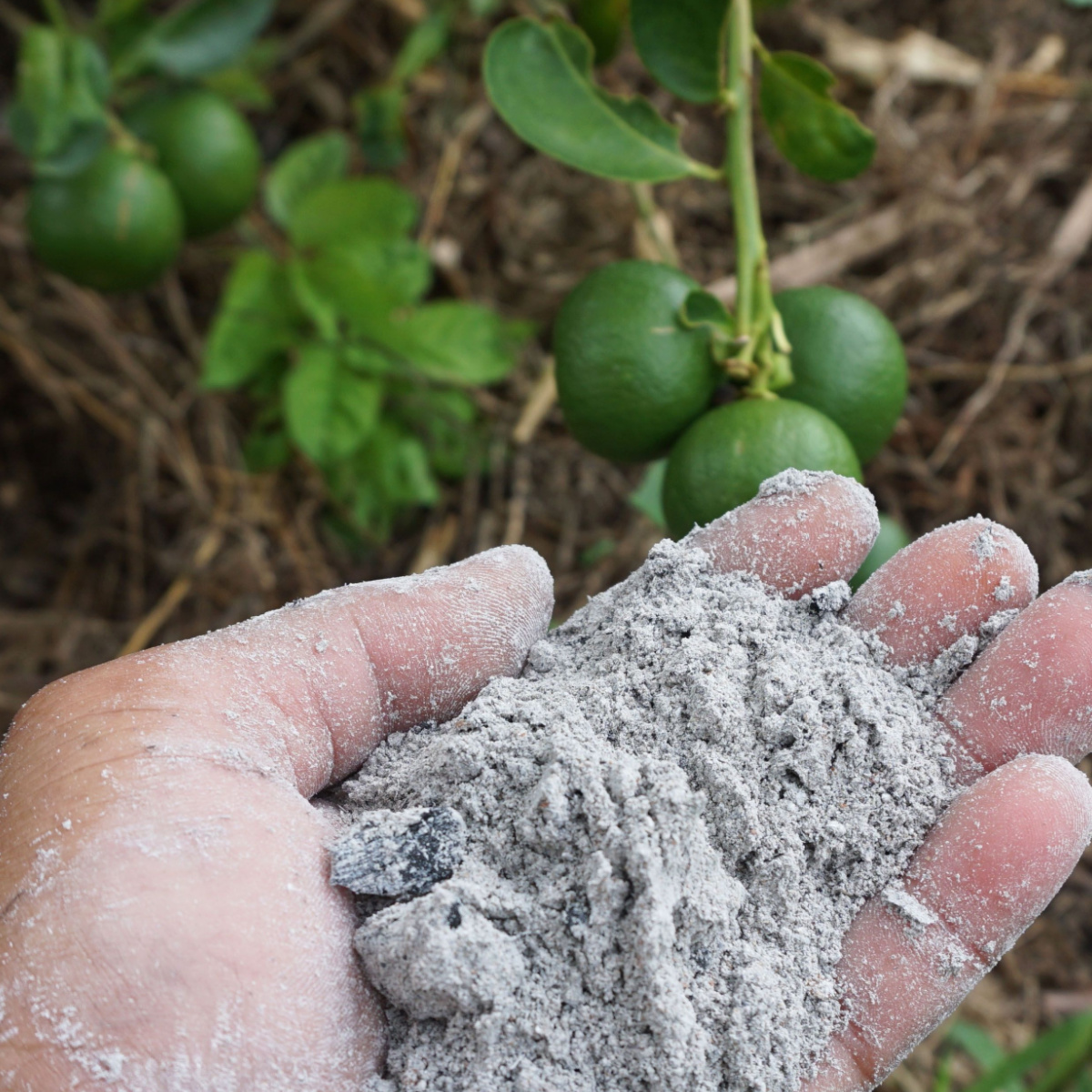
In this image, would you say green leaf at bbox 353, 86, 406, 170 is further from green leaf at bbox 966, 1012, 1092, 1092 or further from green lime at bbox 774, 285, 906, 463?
green leaf at bbox 966, 1012, 1092, 1092

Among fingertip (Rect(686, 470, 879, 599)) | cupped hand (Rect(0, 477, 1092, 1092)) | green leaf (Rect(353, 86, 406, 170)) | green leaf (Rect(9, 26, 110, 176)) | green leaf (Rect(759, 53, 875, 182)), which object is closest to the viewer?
cupped hand (Rect(0, 477, 1092, 1092))

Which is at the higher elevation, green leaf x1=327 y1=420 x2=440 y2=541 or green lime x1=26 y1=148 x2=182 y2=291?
green lime x1=26 y1=148 x2=182 y2=291

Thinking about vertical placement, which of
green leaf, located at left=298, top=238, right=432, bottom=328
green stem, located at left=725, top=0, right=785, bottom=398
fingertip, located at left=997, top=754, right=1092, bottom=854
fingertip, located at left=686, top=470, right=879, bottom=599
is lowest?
green leaf, located at left=298, top=238, right=432, bottom=328

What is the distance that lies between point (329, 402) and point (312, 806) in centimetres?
75

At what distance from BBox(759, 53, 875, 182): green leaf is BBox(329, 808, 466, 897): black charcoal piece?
81 cm

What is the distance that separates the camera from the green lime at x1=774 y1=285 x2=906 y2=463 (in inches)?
41.4

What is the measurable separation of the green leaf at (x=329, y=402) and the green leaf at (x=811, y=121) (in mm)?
684

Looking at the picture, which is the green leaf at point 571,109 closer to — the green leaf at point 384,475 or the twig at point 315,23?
the green leaf at point 384,475

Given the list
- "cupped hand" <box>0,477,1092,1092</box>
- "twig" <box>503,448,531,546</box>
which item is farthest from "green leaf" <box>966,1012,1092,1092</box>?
"twig" <box>503,448,531,546</box>

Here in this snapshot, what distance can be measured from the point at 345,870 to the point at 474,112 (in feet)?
5.17

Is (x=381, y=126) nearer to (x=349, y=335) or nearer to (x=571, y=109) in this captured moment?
(x=349, y=335)

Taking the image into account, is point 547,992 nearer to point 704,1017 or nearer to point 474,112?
point 704,1017

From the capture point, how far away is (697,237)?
1.98 meters

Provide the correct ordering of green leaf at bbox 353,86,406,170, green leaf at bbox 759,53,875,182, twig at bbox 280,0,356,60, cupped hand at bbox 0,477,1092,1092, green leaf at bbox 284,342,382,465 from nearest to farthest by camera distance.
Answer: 1. cupped hand at bbox 0,477,1092,1092
2. green leaf at bbox 759,53,875,182
3. green leaf at bbox 284,342,382,465
4. green leaf at bbox 353,86,406,170
5. twig at bbox 280,0,356,60
